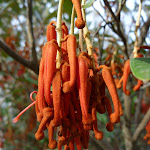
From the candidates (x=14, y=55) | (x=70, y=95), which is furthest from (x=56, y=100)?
(x=14, y=55)

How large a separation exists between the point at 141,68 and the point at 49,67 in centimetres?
21

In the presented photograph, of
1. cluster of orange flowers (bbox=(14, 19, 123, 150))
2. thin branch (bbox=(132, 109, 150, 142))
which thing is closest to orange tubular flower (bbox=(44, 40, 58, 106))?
cluster of orange flowers (bbox=(14, 19, 123, 150))

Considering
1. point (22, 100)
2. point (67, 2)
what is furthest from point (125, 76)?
point (22, 100)

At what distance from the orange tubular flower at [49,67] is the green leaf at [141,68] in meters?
0.18

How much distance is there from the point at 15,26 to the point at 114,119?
251 centimetres

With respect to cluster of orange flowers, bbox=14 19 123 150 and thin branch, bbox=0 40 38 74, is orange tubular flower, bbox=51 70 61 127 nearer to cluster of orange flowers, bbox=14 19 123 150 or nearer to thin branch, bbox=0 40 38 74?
cluster of orange flowers, bbox=14 19 123 150

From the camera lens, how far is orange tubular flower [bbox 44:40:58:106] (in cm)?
44

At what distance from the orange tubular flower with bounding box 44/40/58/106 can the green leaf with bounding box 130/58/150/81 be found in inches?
7.3

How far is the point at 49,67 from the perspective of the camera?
0.45 meters

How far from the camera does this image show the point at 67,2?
0.95 metres

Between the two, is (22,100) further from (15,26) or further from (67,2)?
(67,2)

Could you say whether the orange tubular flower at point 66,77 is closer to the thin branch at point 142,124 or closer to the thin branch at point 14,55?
the thin branch at point 14,55

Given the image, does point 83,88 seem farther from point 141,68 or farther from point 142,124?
point 142,124

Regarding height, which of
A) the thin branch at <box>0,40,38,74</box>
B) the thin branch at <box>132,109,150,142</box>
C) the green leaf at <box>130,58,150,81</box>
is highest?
the green leaf at <box>130,58,150,81</box>
